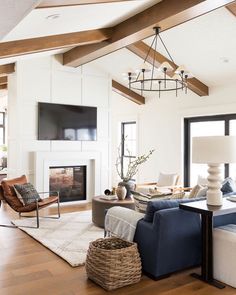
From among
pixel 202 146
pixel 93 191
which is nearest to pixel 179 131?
pixel 93 191

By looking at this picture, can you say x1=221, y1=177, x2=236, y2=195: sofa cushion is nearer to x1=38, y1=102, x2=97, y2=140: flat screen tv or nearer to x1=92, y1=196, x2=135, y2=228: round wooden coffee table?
x1=92, y1=196, x2=135, y2=228: round wooden coffee table

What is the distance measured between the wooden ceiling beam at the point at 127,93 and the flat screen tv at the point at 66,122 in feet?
4.12

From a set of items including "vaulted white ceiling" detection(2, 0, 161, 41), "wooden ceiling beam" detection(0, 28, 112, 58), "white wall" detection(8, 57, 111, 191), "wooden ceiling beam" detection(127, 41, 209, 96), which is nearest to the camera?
"vaulted white ceiling" detection(2, 0, 161, 41)

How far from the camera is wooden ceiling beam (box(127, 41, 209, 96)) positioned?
6445 mm

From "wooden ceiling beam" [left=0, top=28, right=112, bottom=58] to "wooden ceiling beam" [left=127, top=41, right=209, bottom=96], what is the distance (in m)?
0.85

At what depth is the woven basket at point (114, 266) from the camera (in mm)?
3236

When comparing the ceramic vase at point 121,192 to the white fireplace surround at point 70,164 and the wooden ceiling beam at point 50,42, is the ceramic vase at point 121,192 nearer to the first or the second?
the white fireplace surround at point 70,164

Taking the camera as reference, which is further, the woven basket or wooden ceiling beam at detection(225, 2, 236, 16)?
wooden ceiling beam at detection(225, 2, 236, 16)

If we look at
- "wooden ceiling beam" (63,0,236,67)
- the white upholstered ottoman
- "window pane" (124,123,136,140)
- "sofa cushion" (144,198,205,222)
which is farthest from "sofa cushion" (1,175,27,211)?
"window pane" (124,123,136,140)

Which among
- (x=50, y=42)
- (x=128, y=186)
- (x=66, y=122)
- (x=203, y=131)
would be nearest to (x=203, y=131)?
(x=203, y=131)

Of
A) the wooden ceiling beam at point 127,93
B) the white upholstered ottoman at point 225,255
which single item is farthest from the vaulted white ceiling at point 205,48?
the white upholstered ottoman at point 225,255

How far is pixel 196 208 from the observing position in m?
3.45

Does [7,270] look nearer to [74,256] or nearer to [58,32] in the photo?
[74,256]

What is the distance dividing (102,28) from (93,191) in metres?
4.05
